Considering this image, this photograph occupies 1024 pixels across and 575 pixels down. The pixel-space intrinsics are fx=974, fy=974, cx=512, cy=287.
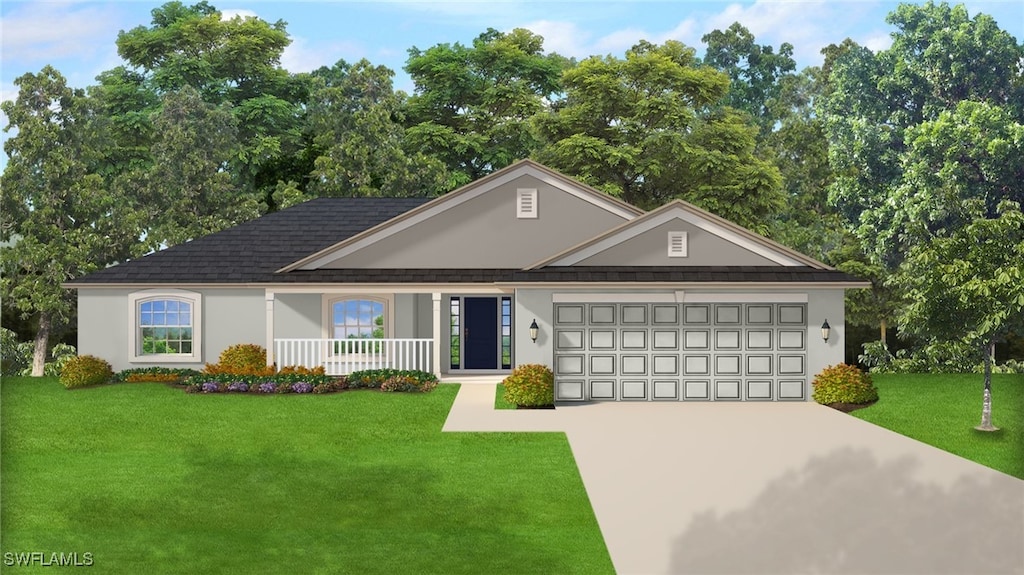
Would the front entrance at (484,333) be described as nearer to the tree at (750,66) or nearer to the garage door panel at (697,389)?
the garage door panel at (697,389)

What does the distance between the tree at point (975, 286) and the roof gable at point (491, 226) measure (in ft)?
30.3

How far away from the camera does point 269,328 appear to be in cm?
2434

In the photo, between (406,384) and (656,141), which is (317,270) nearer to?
(406,384)

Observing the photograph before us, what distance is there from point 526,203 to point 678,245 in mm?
5410

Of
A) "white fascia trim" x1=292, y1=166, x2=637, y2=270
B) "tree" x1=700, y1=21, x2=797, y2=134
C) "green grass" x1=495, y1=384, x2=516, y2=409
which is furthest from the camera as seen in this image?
"tree" x1=700, y1=21, x2=797, y2=134

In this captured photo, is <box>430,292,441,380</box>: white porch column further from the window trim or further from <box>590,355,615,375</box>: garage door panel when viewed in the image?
<box>590,355,615,375</box>: garage door panel

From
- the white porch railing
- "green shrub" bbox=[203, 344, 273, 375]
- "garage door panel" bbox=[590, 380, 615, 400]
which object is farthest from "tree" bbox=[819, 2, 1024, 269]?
"green shrub" bbox=[203, 344, 273, 375]

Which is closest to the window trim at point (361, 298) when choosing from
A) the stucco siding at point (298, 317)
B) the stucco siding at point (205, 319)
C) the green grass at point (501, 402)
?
the stucco siding at point (298, 317)

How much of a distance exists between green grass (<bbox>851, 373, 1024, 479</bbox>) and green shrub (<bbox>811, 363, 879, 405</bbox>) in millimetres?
A: 341

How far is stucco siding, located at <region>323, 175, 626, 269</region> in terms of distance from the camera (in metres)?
25.2

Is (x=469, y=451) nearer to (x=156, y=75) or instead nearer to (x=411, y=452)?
(x=411, y=452)

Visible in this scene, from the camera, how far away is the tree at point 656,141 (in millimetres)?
38500

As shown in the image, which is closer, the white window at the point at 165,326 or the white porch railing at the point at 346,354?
the white porch railing at the point at 346,354

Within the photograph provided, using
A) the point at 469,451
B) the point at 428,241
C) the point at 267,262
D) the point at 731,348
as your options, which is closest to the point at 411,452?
the point at 469,451
